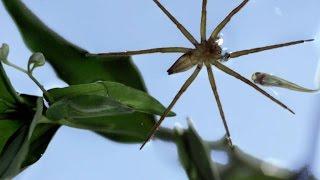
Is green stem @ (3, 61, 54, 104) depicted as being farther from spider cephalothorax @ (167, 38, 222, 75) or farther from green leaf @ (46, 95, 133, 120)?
spider cephalothorax @ (167, 38, 222, 75)

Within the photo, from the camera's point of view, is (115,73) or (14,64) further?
(115,73)

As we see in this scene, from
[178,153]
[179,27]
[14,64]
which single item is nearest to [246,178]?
[178,153]

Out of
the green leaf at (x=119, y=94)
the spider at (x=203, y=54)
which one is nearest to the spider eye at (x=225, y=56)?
the spider at (x=203, y=54)

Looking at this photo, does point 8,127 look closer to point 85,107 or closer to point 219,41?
point 85,107

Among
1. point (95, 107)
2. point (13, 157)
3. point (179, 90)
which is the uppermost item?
point (179, 90)

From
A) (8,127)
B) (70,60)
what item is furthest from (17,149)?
(70,60)

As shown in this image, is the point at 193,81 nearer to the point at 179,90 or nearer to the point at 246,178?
the point at 179,90
